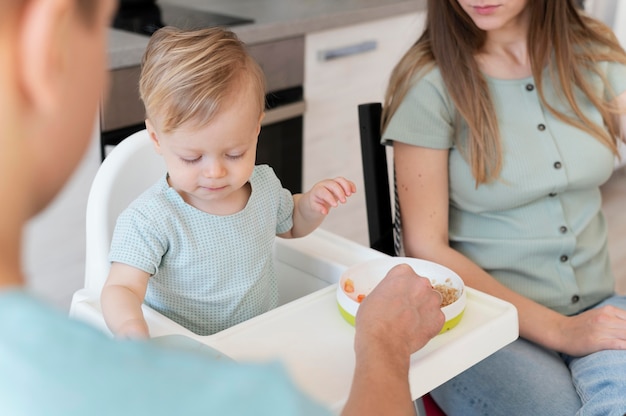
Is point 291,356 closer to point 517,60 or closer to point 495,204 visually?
point 495,204

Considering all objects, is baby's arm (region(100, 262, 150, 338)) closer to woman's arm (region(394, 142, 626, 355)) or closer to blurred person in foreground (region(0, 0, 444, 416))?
blurred person in foreground (region(0, 0, 444, 416))

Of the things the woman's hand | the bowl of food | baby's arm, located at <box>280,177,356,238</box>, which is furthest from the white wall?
the woman's hand

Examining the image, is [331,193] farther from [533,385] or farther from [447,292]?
[533,385]

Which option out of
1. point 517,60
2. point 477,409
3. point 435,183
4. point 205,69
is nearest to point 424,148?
point 435,183

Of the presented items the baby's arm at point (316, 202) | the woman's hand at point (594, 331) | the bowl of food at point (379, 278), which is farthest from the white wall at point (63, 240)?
the woman's hand at point (594, 331)

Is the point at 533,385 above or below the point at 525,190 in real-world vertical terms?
below

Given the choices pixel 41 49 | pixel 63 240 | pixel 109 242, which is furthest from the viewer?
pixel 63 240

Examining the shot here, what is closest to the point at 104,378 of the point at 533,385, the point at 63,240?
the point at 533,385

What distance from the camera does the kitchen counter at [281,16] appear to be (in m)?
1.98

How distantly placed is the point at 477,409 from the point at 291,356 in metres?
0.44

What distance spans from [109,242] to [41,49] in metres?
0.75

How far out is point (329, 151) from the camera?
2645 millimetres

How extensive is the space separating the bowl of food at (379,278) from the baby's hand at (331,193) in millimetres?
91

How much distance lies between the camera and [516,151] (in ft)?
4.87
